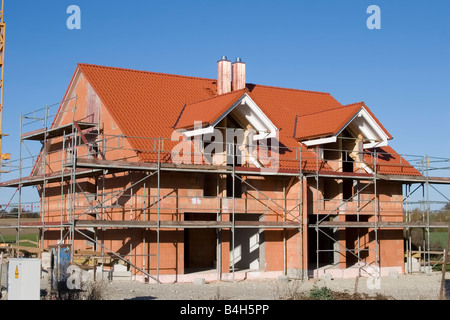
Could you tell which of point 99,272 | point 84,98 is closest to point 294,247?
point 99,272

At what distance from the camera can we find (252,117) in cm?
Result: 2675

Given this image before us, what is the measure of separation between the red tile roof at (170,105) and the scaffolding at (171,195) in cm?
35

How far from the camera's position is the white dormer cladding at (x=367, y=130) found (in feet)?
92.6

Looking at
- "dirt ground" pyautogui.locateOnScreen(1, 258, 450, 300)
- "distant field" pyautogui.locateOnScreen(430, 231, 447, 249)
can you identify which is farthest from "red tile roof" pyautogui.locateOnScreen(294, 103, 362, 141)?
"distant field" pyautogui.locateOnScreen(430, 231, 447, 249)

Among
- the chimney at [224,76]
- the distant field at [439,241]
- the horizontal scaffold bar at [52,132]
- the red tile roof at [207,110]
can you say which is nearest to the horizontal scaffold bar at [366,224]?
the red tile roof at [207,110]

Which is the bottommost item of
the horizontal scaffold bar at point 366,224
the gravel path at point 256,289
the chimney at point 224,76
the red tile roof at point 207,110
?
the gravel path at point 256,289

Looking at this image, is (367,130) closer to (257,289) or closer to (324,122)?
(324,122)

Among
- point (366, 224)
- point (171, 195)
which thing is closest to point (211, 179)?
point (171, 195)

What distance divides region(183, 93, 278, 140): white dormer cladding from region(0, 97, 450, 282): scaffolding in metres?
1.07

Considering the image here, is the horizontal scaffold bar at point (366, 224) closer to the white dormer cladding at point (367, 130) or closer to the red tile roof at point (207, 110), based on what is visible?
the white dormer cladding at point (367, 130)

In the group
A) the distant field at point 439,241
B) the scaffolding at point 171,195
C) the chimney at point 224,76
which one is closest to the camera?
the scaffolding at point 171,195

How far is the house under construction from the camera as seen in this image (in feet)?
81.2

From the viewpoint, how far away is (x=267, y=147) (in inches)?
1078

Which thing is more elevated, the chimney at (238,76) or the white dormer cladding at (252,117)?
the chimney at (238,76)
